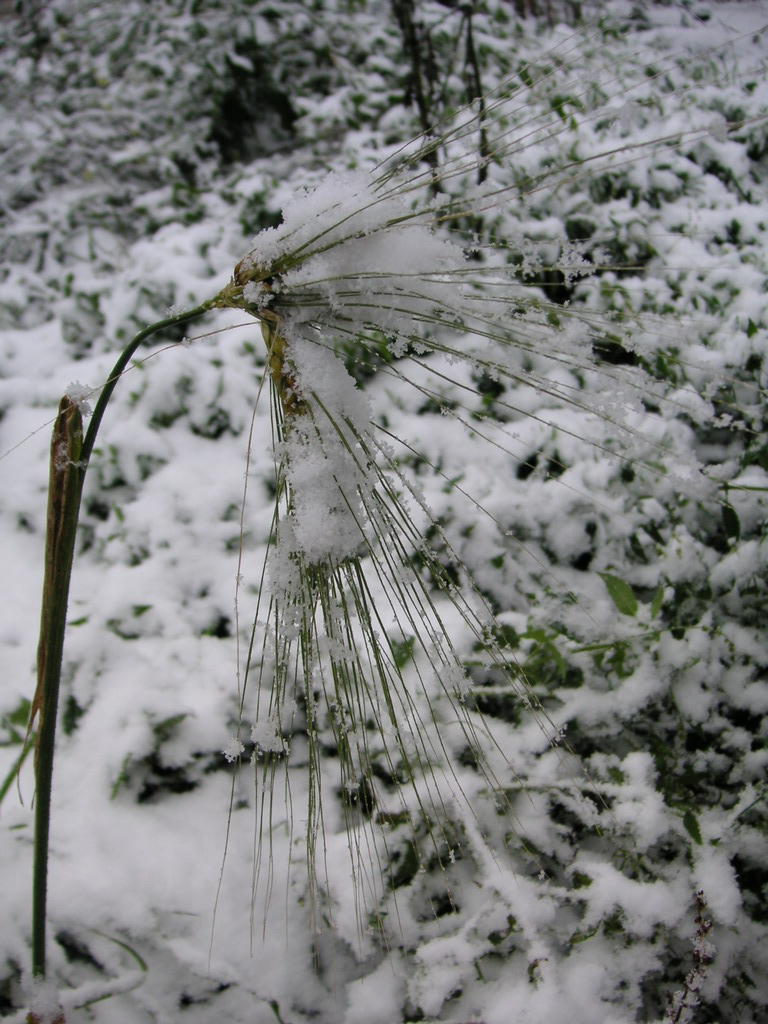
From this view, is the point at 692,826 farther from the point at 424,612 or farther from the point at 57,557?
the point at 57,557

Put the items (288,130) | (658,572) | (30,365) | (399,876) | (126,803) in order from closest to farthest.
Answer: (399,876)
(126,803)
(658,572)
(30,365)
(288,130)

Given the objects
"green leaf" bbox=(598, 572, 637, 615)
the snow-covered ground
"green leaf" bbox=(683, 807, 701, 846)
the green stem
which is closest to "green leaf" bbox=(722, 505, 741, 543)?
the snow-covered ground

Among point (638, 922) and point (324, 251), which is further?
point (638, 922)

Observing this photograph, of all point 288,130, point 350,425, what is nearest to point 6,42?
point 288,130

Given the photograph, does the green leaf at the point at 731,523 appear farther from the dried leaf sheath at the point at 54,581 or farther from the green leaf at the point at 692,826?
the dried leaf sheath at the point at 54,581

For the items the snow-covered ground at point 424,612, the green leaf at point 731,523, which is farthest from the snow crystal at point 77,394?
the green leaf at point 731,523

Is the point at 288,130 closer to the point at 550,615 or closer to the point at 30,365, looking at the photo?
the point at 30,365

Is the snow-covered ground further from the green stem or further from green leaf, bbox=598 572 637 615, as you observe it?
the green stem

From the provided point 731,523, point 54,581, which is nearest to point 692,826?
point 731,523
